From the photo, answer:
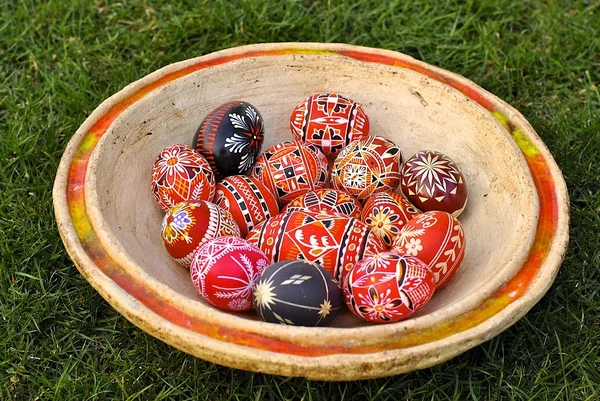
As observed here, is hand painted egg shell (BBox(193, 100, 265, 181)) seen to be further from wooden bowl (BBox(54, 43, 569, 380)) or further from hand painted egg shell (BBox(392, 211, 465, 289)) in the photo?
hand painted egg shell (BBox(392, 211, 465, 289))

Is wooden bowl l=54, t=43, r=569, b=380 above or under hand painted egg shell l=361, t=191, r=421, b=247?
above

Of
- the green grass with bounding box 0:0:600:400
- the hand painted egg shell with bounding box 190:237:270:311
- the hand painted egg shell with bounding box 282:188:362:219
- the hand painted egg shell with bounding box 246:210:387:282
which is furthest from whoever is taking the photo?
the hand painted egg shell with bounding box 282:188:362:219

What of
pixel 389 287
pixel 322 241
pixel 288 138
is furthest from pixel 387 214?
pixel 288 138

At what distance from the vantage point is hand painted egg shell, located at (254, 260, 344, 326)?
2.06 m

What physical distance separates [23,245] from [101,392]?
2.49 feet

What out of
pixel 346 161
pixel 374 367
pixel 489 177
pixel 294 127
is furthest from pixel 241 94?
A: pixel 374 367

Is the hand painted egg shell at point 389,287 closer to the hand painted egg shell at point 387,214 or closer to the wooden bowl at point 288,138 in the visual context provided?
the wooden bowl at point 288,138

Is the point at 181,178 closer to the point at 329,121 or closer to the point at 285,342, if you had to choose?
the point at 329,121

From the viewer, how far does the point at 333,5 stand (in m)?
3.96

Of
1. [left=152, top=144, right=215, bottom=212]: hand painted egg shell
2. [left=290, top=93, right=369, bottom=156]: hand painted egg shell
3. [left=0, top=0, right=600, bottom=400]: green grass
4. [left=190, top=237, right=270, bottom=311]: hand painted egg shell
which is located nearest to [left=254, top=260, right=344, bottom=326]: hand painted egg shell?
[left=190, top=237, right=270, bottom=311]: hand painted egg shell

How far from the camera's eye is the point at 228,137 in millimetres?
2619

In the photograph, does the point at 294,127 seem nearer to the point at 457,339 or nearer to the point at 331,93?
the point at 331,93

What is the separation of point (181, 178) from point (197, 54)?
1.39m

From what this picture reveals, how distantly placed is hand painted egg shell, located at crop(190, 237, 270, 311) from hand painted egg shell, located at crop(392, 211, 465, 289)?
47 cm
